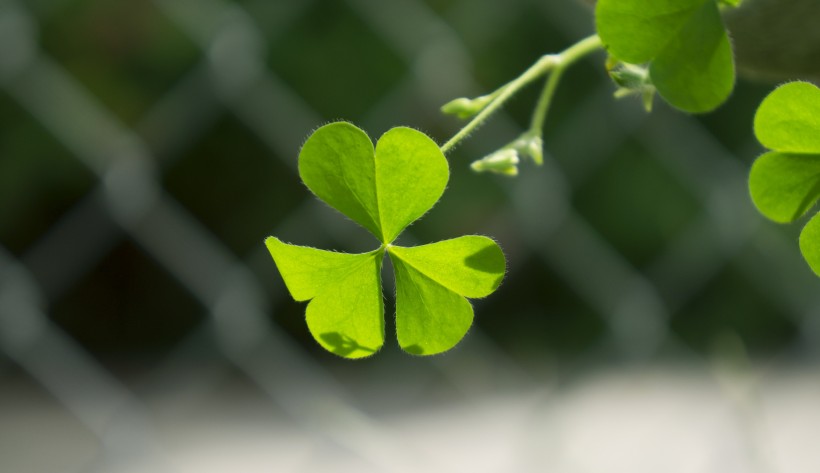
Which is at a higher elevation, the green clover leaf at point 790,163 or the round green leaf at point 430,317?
the green clover leaf at point 790,163

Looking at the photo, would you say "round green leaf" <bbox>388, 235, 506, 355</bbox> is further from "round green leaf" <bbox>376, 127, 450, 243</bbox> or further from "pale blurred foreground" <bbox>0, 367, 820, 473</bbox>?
"pale blurred foreground" <bbox>0, 367, 820, 473</bbox>

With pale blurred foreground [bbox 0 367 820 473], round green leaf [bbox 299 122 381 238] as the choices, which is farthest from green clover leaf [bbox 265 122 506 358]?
pale blurred foreground [bbox 0 367 820 473]

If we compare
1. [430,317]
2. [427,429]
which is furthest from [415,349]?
[427,429]

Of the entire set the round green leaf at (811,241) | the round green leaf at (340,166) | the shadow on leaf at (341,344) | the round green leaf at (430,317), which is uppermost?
the round green leaf at (811,241)

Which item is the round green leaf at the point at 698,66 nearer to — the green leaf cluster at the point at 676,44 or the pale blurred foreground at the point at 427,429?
the green leaf cluster at the point at 676,44

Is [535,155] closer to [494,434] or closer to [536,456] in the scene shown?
[536,456]

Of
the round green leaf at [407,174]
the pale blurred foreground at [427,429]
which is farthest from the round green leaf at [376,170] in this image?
the pale blurred foreground at [427,429]

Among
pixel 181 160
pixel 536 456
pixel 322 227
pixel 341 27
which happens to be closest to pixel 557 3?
pixel 341 27

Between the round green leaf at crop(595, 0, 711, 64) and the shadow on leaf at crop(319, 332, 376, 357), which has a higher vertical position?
the round green leaf at crop(595, 0, 711, 64)
